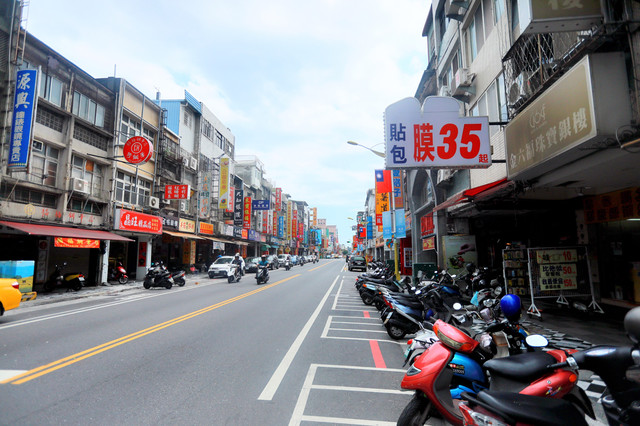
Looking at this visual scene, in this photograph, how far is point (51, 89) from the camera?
1677cm

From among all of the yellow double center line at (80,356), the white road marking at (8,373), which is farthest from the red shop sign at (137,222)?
the white road marking at (8,373)

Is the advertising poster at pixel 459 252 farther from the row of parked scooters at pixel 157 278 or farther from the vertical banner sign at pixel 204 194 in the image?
the vertical banner sign at pixel 204 194

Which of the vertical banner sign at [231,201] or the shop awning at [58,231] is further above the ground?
the vertical banner sign at [231,201]

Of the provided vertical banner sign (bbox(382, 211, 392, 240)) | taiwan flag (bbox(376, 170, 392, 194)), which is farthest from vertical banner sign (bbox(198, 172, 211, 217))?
vertical banner sign (bbox(382, 211, 392, 240))

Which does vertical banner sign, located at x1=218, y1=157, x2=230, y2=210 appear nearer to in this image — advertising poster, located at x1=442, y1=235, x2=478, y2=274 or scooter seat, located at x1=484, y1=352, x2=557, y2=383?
advertising poster, located at x1=442, y1=235, x2=478, y2=274

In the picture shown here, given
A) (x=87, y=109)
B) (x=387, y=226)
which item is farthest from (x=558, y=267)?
(x=87, y=109)

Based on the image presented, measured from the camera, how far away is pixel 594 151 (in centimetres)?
582

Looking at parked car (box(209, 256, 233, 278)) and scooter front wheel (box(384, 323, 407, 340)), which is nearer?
scooter front wheel (box(384, 323, 407, 340))

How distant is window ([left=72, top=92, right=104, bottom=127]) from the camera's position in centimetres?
1825

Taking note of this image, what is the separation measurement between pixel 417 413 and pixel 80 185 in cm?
1989

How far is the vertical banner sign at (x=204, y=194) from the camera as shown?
105ft

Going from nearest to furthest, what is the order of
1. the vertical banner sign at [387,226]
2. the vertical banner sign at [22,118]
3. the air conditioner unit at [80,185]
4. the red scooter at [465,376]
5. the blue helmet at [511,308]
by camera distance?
the red scooter at [465,376]
the blue helmet at [511,308]
the vertical banner sign at [22,118]
the air conditioner unit at [80,185]
the vertical banner sign at [387,226]

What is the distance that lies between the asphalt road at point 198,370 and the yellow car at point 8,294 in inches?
19.3

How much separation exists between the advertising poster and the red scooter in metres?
11.4
